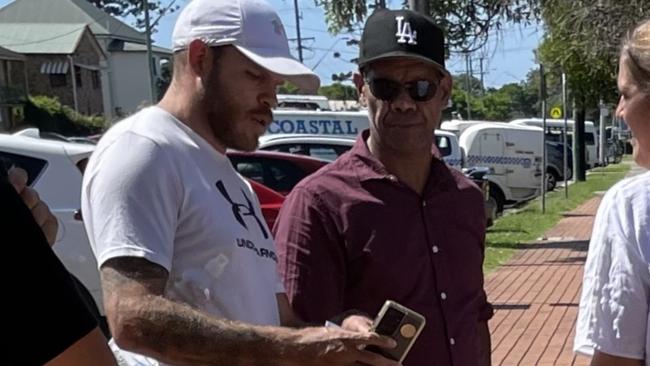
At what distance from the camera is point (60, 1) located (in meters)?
69.2

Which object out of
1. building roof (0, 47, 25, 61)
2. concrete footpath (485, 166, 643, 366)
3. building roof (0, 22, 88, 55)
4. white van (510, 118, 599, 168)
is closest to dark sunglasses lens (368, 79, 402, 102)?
concrete footpath (485, 166, 643, 366)

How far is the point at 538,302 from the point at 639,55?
7.63m

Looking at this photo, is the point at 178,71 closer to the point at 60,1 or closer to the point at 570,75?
the point at 570,75

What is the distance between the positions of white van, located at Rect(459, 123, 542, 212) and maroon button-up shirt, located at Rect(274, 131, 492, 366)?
724 inches

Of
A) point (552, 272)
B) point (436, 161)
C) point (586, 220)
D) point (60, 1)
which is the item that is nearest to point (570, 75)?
point (586, 220)

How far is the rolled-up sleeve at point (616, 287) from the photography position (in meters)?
2.11

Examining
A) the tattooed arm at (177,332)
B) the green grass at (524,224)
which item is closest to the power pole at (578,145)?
the green grass at (524,224)

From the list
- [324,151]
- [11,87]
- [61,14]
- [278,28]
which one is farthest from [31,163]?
[61,14]

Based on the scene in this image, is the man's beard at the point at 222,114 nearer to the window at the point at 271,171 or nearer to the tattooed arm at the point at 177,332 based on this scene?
the tattooed arm at the point at 177,332

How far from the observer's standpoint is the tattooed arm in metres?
1.99

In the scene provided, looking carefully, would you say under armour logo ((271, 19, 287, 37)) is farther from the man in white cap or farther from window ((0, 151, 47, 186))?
window ((0, 151, 47, 186))

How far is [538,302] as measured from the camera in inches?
372

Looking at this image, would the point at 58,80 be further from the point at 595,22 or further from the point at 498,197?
the point at 595,22

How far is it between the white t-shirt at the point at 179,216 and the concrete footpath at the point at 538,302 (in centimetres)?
279
